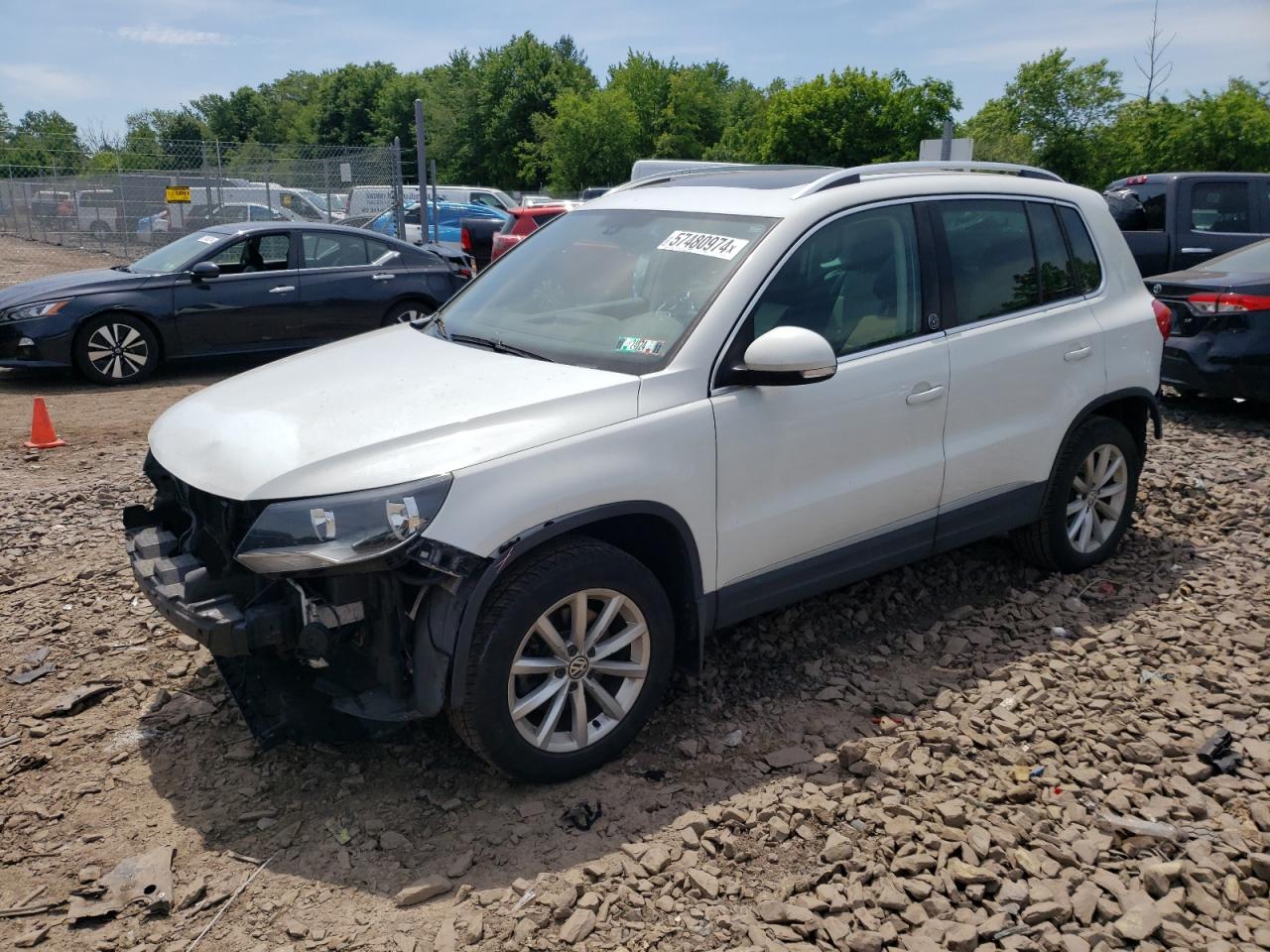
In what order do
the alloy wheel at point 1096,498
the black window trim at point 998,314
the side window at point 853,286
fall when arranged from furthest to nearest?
the alloy wheel at point 1096,498 → the black window trim at point 998,314 → the side window at point 853,286

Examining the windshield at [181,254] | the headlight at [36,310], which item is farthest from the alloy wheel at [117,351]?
the windshield at [181,254]

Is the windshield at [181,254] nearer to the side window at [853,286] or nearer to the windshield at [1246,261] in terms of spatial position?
the side window at [853,286]

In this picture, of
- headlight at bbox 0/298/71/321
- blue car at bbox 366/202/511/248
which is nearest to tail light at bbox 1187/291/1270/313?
headlight at bbox 0/298/71/321

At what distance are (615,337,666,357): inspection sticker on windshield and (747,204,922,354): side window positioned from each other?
33 cm

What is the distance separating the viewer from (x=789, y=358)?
358 cm

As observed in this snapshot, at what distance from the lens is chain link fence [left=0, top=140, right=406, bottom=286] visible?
67.4 ft

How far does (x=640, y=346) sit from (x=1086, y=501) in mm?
2707

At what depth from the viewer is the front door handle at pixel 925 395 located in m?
4.23

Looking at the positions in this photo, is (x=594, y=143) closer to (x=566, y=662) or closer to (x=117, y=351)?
(x=117, y=351)

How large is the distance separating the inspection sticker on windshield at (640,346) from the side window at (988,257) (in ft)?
4.83

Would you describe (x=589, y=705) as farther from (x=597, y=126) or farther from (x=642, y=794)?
(x=597, y=126)

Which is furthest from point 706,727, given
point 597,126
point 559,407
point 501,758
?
point 597,126

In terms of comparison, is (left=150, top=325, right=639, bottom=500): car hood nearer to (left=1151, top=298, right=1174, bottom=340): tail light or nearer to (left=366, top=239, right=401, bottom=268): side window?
(left=1151, top=298, right=1174, bottom=340): tail light

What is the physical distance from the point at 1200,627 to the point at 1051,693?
3.50 ft
